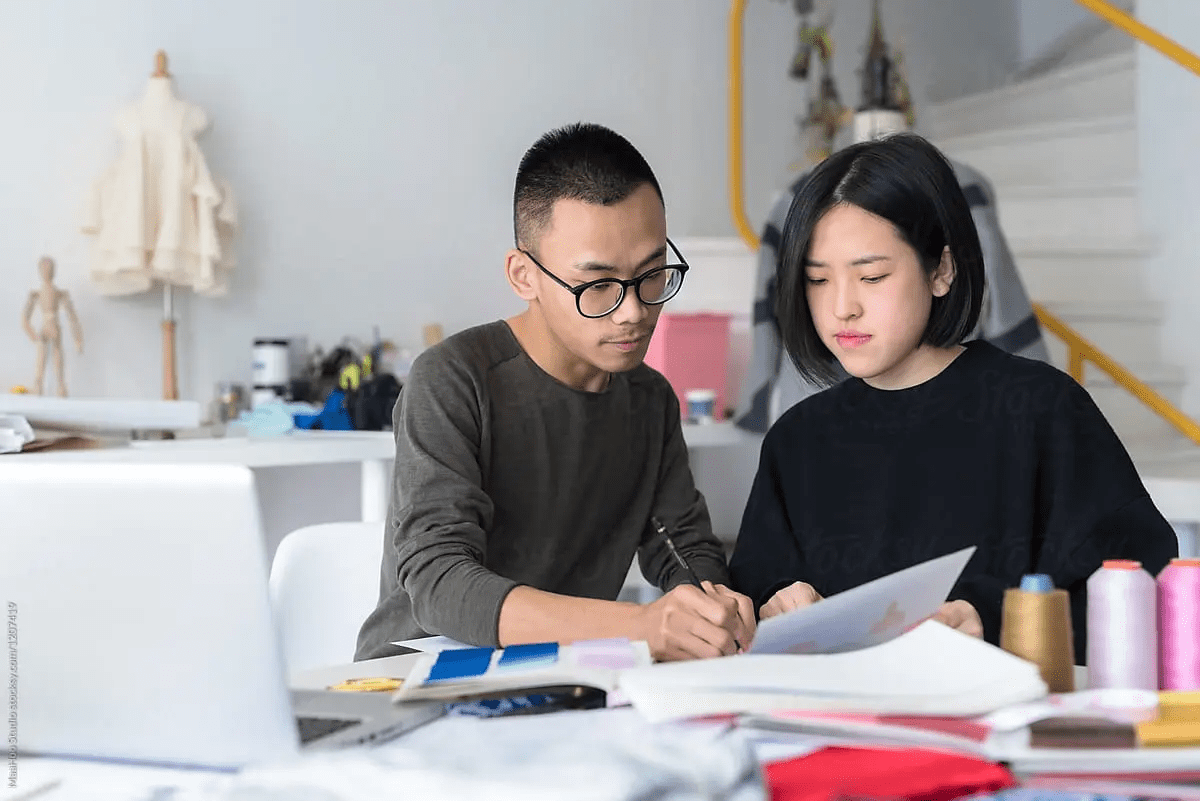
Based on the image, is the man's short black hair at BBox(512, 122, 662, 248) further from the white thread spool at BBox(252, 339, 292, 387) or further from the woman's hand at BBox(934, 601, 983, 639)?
the white thread spool at BBox(252, 339, 292, 387)

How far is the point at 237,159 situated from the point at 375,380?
2.32ft

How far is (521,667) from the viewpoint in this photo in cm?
93

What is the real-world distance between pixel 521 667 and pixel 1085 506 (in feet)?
2.15

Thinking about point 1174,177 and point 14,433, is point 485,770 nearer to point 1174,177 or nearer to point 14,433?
point 14,433

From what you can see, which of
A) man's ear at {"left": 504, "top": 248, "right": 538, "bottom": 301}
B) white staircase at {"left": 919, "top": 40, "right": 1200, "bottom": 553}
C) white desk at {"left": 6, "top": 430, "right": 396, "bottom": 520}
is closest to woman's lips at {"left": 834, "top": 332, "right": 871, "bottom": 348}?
man's ear at {"left": 504, "top": 248, "right": 538, "bottom": 301}

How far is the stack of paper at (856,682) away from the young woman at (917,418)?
366 mm

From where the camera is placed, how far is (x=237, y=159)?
10.7 feet

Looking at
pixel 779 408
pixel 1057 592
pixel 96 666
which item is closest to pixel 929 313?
pixel 1057 592

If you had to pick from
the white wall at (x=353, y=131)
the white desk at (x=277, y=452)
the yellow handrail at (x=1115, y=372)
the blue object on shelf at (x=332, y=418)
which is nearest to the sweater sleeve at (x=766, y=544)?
the white desk at (x=277, y=452)

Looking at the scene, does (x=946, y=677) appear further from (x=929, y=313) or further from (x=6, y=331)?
(x=6, y=331)

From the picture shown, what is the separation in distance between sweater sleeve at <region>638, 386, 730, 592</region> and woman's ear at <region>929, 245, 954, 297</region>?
321 mm

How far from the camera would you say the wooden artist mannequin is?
109 inches

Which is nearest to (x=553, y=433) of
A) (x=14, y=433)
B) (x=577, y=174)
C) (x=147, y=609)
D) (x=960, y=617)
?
(x=577, y=174)

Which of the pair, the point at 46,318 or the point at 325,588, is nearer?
the point at 325,588
